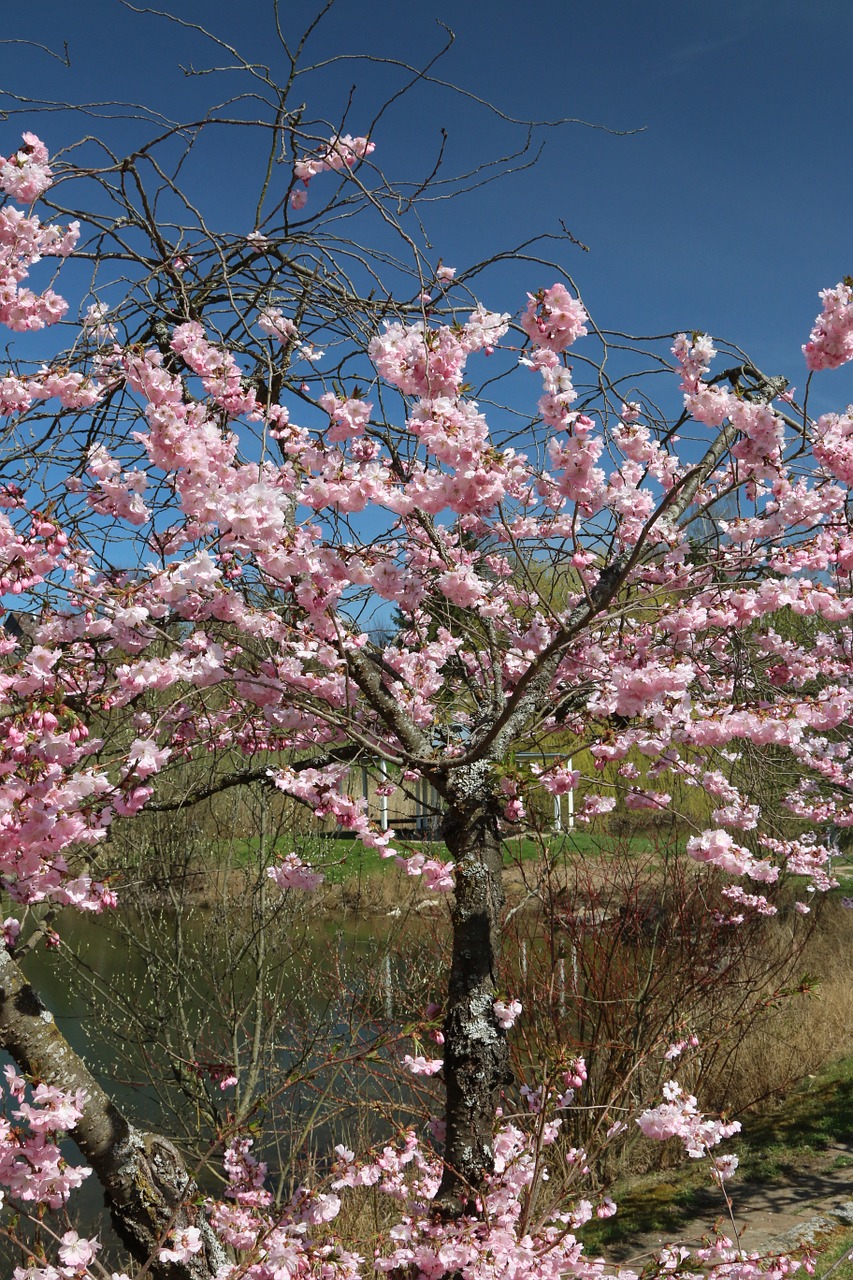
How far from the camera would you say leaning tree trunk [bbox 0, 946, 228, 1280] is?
94.5 inches

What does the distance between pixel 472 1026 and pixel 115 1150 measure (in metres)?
1.03

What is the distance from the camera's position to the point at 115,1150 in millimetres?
2490

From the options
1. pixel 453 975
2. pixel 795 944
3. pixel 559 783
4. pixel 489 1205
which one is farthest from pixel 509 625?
pixel 795 944

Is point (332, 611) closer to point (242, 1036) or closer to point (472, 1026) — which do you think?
point (472, 1026)

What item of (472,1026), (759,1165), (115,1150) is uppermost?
(472,1026)

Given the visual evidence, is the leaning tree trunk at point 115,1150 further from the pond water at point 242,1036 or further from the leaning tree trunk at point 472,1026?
the pond water at point 242,1036

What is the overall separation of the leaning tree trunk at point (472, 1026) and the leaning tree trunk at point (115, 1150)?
0.74 meters

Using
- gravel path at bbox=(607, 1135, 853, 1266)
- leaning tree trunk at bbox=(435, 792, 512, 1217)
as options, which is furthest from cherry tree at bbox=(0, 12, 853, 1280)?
gravel path at bbox=(607, 1135, 853, 1266)

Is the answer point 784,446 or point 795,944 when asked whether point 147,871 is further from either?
point 795,944

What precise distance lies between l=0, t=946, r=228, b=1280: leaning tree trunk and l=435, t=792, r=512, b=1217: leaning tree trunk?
0.74 metres

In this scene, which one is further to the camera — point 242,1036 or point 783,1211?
point 242,1036

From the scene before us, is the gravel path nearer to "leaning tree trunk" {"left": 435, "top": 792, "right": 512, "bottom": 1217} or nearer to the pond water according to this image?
the pond water

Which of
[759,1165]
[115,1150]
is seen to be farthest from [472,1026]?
[759,1165]

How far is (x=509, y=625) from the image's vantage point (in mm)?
4125
